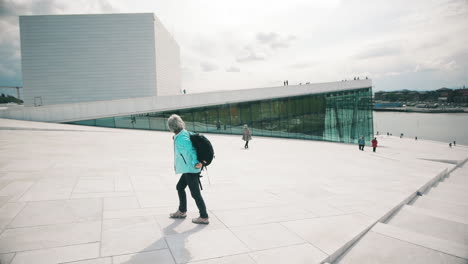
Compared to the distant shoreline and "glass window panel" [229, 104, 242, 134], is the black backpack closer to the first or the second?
"glass window panel" [229, 104, 242, 134]

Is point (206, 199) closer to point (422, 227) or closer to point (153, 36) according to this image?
point (422, 227)

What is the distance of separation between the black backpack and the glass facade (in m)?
18.3

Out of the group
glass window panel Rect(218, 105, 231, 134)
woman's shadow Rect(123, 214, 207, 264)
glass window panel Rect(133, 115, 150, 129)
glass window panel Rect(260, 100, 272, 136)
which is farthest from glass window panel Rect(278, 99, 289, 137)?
woman's shadow Rect(123, 214, 207, 264)

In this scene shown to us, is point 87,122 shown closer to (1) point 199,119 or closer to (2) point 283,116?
(1) point 199,119

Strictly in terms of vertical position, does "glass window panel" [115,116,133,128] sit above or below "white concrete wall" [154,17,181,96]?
below

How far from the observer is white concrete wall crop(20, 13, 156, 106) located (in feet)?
189

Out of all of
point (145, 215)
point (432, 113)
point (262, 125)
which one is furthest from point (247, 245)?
point (432, 113)

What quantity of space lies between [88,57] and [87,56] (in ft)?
0.97

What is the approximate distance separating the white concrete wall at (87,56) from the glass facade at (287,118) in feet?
137

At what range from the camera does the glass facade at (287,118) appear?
21.6m

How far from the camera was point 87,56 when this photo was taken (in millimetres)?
59031

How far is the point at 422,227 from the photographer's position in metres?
4.61

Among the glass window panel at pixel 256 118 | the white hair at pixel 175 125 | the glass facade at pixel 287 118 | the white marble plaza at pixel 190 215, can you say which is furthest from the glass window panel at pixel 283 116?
the white hair at pixel 175 125

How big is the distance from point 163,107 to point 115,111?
142 inches
